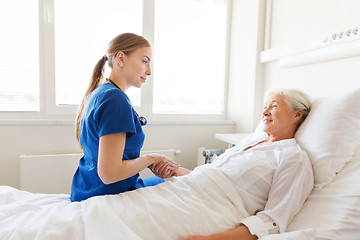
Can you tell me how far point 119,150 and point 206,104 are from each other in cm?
166

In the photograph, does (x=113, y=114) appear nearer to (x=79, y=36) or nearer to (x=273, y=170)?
(x=273, y=170)

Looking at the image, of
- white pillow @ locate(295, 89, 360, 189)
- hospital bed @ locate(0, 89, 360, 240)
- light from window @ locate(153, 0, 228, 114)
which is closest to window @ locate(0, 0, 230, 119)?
light from window @ locate(153, 0, 228, 114)

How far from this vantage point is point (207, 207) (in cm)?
90

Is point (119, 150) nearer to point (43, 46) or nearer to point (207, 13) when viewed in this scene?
point (43, 46)

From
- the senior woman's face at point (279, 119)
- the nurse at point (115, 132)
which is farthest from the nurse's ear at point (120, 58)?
the senior woman's face at point (279, 119)

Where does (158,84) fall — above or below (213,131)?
above

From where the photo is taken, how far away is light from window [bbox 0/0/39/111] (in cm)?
182

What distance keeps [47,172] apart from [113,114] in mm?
1181

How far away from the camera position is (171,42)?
229cm

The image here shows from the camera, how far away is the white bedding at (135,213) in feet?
2.39

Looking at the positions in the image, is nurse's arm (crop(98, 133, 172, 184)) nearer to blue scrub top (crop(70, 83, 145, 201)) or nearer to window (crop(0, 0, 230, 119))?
blue scrub top (crop(70, 83, 145, 201))

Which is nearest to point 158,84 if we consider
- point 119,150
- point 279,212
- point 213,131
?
point 213,131

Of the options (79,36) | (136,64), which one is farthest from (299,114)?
(79,36)

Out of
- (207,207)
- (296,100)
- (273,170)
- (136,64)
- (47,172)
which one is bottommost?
(47,172)
